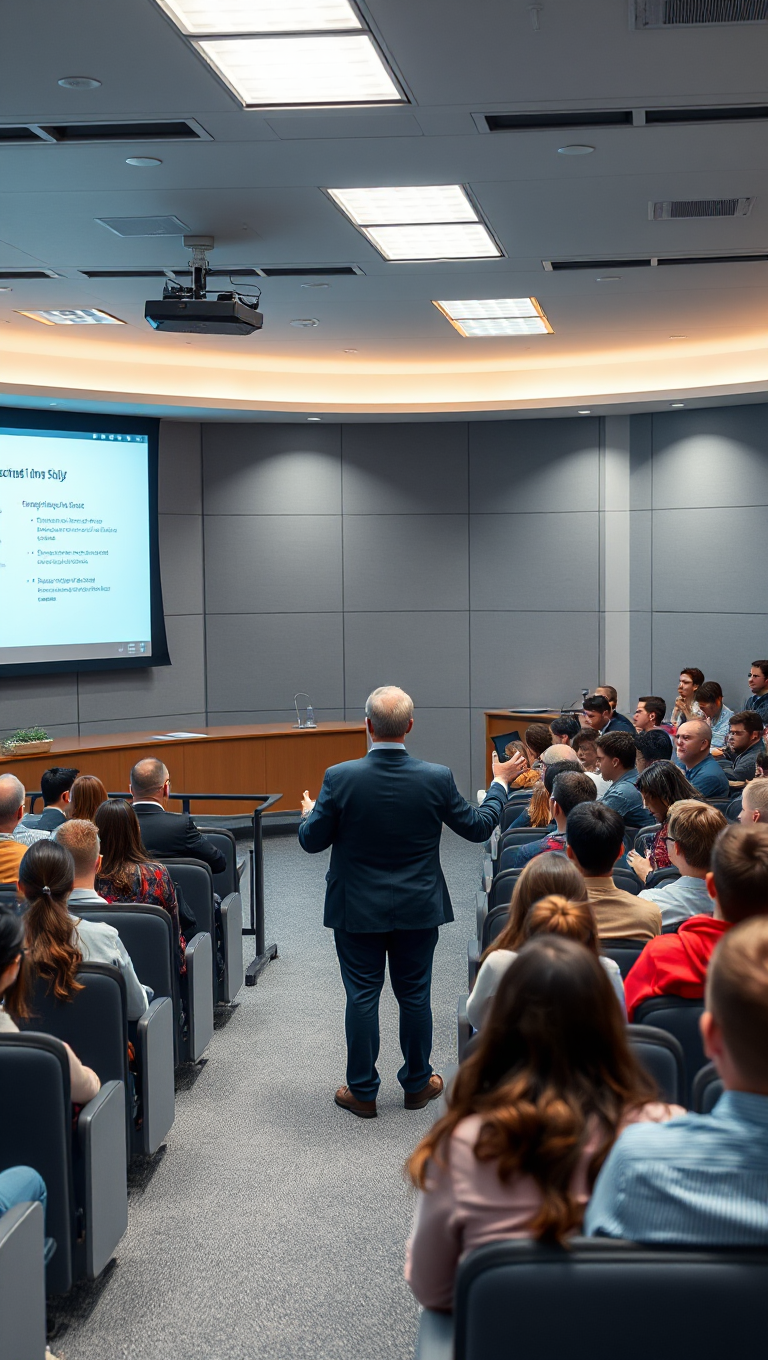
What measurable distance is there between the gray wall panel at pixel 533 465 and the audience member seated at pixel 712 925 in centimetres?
852

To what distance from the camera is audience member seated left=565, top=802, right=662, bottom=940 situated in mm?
3486

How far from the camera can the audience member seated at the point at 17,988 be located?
8.72 feet

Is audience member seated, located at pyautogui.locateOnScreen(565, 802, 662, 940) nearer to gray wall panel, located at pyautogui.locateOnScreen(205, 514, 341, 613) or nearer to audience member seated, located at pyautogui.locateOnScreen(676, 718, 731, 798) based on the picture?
audience member seated, located at pyautogui.locateOnScreen(676, 718, 731, 798)

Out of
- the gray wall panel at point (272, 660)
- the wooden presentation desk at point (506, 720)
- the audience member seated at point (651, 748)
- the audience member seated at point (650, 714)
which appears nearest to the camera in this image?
the audience member seated at point (651, 748)

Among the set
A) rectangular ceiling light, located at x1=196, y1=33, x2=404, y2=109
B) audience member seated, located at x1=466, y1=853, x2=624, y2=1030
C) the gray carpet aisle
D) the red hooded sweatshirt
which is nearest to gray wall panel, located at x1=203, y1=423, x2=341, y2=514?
the gray carpet aisle

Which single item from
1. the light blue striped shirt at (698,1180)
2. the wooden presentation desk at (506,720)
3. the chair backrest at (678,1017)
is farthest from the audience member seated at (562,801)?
the wooden presentation desk at (506,720)

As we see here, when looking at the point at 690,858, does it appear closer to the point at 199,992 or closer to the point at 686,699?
the point at 199,992

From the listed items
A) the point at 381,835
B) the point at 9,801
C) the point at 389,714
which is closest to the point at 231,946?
the point at 9,801

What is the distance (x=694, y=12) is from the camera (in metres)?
3.75

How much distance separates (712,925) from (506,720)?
8.16 meters

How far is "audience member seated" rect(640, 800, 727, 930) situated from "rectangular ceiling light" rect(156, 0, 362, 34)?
9.55 feet

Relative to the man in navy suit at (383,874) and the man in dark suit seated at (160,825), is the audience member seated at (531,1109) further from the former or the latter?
the man in dark suit seated at (160,825)

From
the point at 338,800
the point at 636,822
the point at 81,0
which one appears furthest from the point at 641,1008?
the point at 81,0

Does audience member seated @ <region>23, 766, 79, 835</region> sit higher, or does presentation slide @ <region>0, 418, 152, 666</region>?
presentation slide @ <region>0, 418, 152, 666</region>
